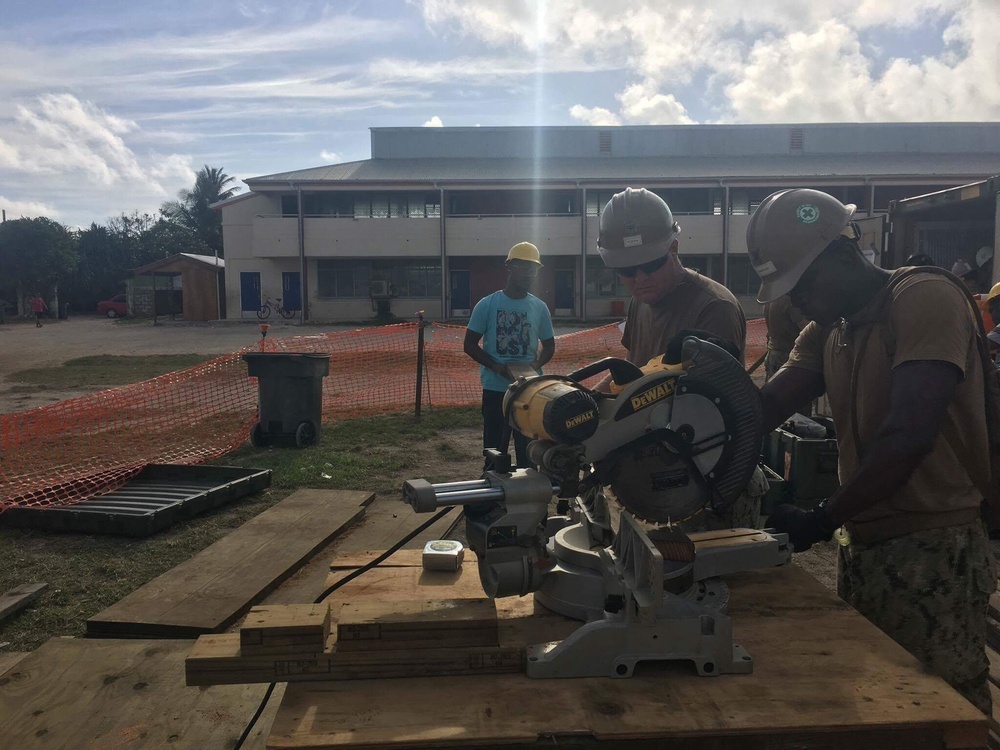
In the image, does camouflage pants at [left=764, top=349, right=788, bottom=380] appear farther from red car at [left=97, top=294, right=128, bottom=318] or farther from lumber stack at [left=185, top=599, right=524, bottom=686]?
red car at [left=97, top=294, right=128, bottom=318]

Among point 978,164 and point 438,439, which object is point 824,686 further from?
point 978,164

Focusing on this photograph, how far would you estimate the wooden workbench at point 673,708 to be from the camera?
Result: 133 centimetres

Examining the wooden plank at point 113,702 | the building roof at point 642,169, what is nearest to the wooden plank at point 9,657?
the wooden plank at point 113,702

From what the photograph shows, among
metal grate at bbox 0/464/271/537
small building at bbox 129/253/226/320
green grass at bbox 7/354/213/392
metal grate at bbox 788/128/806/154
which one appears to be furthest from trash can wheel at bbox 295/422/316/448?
metal grate at bbox 788/128/806/154

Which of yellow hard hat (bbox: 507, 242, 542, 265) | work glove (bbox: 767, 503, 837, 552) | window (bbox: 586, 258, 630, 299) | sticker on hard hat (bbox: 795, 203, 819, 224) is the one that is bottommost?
work glove (bbox: 767, 503, 837, 552)

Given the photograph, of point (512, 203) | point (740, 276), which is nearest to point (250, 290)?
point (512, 203)

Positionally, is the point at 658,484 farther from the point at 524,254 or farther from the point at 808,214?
the point at 524,254

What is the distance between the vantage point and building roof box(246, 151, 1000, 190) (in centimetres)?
2998

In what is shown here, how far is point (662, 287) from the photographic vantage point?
9.22ft

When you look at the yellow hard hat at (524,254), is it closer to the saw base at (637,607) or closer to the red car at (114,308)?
the saw base at (637,607)

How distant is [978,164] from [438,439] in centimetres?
3336

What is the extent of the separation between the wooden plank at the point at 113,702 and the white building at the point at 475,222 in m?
27.5

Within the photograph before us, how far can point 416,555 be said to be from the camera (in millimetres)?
2191

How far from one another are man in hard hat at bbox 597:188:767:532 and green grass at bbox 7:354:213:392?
12621 millimetres
